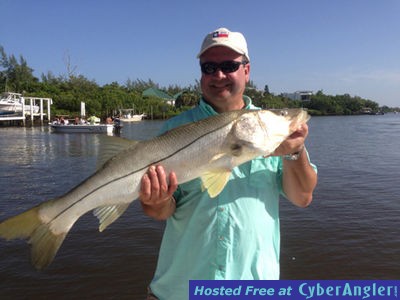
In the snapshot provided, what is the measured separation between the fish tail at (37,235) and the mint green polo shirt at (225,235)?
0.80m

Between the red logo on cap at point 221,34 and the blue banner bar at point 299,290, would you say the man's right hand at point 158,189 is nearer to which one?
the blue banner bar at point 299,290

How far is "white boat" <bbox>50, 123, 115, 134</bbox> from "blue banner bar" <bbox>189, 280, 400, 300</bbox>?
40.1 metres

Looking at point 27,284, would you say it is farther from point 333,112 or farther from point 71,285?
point 333,112

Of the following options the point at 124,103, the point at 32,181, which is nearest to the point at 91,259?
the point at 32,181

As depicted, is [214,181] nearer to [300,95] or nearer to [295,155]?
[295,155]

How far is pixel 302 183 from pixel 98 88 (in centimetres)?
10921

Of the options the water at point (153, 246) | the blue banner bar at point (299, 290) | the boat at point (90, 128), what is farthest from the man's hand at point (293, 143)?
the boat at point (90, 128)

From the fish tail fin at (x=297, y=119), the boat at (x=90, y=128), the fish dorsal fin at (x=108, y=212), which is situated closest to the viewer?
the fish tail fin at (x=297, y=119)

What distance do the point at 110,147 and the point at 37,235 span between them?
2.73 feet

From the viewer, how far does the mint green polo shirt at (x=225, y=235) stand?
2.54 m

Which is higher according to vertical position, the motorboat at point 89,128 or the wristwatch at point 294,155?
the wristwatch at point 294,155

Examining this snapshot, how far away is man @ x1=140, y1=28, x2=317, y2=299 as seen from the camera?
255 centimetres

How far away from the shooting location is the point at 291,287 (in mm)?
2424

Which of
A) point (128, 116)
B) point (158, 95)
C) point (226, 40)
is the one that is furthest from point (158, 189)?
point (158, 95)
